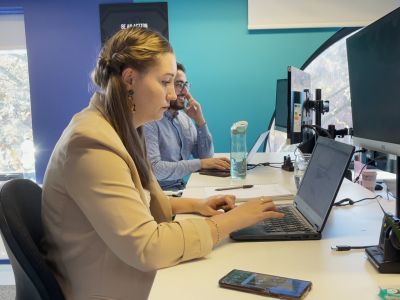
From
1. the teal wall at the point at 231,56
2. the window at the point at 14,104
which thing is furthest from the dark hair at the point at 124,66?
the window at the point at 14,104

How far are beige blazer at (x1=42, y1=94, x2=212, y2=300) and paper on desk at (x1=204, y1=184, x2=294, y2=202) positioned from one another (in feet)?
1.75

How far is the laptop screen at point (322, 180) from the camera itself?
3.22 ft

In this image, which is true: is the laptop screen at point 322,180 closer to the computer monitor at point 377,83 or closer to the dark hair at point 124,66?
the computer monitor at point 377,83

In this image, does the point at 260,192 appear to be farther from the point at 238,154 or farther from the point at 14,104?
the point at 14,104

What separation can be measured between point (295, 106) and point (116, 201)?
119 cm

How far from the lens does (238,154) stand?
1871 millimetres

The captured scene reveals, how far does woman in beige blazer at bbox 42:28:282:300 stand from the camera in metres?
0.84

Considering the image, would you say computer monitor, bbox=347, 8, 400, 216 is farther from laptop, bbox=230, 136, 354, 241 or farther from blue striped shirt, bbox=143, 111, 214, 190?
blue striped shirt, bbox=143, 111, 214, 190

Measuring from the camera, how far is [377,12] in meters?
3.12

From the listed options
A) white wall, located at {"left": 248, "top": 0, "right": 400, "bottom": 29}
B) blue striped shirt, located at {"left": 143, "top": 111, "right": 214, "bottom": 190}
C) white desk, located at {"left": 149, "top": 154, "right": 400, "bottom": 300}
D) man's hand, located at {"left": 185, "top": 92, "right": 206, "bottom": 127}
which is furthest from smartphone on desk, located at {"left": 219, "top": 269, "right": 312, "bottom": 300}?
white wall, located at {"left": 248, "top": 0, "right": 400, "bottom": 29}

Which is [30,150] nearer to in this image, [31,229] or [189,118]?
[189,118]

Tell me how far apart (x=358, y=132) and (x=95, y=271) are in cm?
85

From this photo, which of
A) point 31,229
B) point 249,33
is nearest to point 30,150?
point 249,33

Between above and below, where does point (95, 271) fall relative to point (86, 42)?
below
